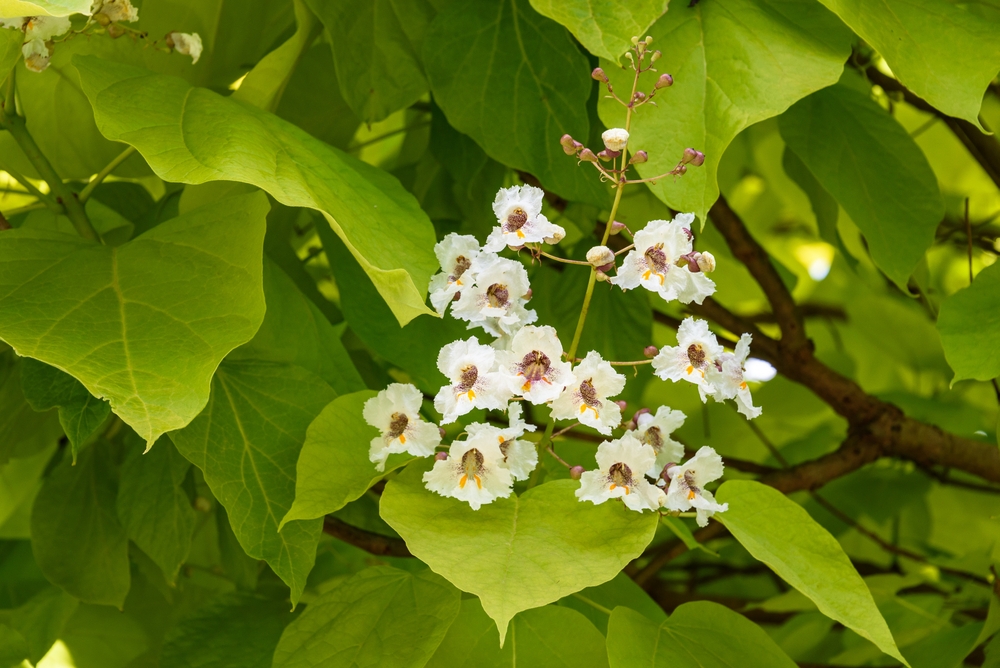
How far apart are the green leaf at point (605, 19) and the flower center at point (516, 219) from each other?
0.32ft

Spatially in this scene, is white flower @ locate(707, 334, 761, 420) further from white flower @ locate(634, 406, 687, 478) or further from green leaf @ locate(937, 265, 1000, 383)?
green leaf @ locate(937, 265, 1000, 383)

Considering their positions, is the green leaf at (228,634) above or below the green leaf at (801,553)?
below

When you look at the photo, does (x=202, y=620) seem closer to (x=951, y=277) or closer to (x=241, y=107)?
(x=241, y=107)

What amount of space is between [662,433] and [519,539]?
135 mm

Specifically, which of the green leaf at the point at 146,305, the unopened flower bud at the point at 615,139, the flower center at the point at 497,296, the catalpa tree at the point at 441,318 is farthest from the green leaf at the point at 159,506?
the unopened flower bud at the point at 615,139

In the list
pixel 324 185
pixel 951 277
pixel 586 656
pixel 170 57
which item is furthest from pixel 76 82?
pixel 951 277

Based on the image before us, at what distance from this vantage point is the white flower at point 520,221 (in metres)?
0.52

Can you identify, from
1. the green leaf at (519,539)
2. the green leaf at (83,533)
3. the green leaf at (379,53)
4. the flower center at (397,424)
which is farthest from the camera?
the green leaf at (83,533)

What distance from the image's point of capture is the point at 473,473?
518mm

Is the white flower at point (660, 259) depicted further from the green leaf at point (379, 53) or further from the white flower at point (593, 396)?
the green leaf at point (379, 53)

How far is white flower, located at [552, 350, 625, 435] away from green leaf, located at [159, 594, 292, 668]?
0.34 m

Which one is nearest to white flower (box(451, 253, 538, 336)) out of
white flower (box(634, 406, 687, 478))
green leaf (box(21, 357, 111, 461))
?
white flower (box(634, 406, 687, 478))

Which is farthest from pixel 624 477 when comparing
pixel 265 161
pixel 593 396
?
pixel 265 161

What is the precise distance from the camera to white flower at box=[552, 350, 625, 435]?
1.64ft
